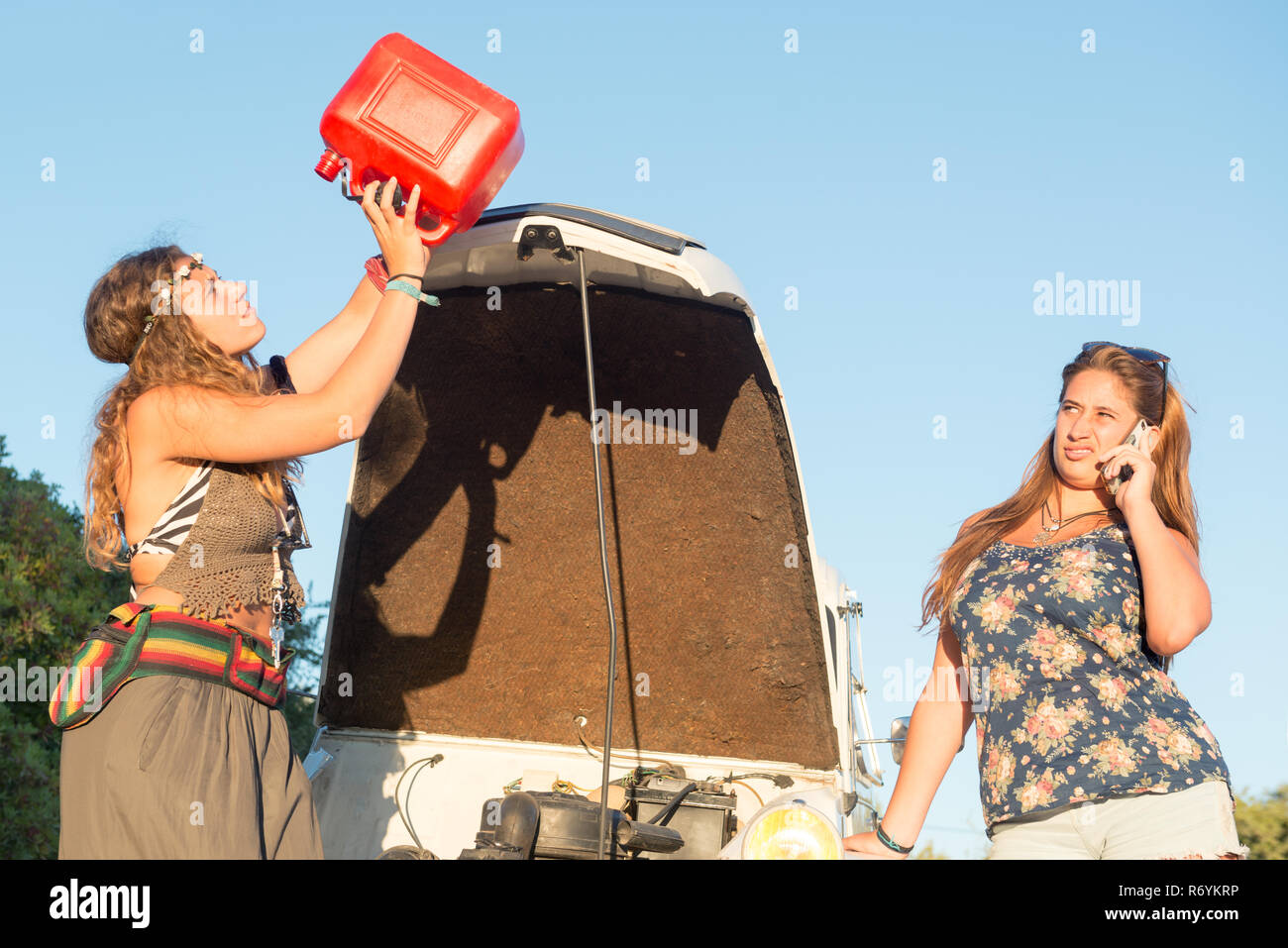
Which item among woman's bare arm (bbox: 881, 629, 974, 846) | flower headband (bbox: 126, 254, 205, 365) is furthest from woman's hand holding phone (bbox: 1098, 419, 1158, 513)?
flower headband (bbox: 126, 254, 205, 365)

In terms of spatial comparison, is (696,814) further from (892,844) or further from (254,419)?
(254,419)

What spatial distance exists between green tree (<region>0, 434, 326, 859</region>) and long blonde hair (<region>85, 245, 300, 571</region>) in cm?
688

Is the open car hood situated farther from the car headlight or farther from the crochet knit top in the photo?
the crochet knit top

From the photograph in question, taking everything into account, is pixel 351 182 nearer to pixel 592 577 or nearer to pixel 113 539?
pixel 113 539

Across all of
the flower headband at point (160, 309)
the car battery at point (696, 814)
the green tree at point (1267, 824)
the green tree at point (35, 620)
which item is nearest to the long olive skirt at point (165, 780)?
the flower headband at point (160, 309)

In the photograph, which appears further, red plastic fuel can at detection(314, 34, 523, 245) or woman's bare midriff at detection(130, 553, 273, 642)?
red plastic fuel can at detection(314, 34, 523, 245)

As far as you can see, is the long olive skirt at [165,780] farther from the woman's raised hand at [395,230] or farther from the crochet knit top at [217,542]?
the woman's raised hand at [395,230]

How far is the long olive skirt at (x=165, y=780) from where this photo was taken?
2420 millimetres

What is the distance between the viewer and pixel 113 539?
2791 mm

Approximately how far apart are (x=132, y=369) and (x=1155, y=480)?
103 inches

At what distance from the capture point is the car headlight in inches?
104

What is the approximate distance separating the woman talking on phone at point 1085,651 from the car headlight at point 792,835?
393mm
